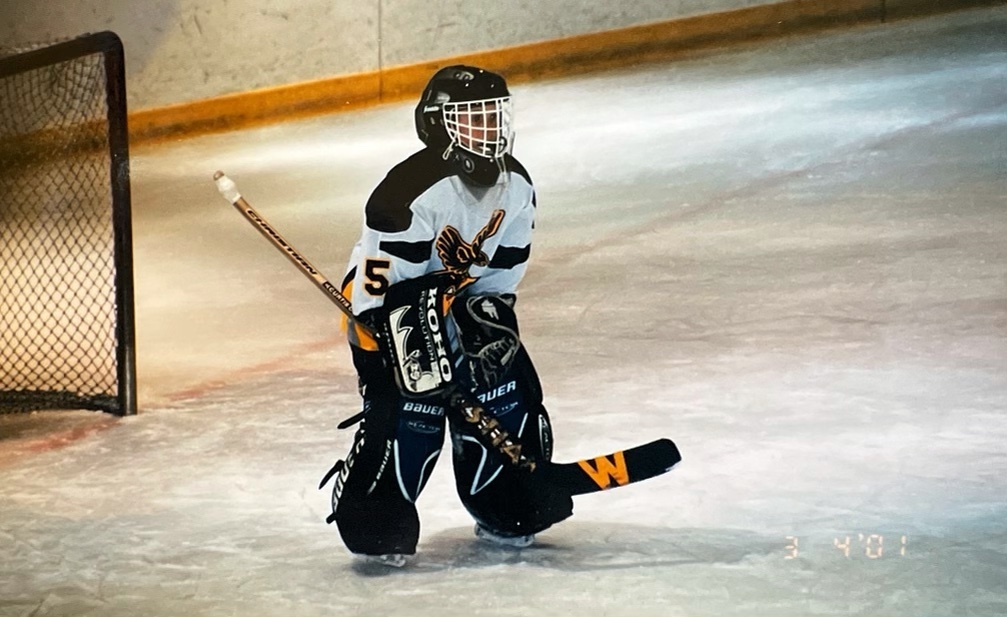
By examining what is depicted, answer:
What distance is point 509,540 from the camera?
349 centimetres

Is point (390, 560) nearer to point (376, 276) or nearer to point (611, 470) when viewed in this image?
point (611, 470)

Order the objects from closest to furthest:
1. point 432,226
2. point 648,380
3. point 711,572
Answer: point 432,226 < point 711,572 < point 648,380

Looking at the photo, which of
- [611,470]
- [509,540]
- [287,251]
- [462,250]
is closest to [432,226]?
[462,250]

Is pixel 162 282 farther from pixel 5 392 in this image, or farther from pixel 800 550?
pixel 800 550

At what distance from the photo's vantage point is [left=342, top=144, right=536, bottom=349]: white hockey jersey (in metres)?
3.09

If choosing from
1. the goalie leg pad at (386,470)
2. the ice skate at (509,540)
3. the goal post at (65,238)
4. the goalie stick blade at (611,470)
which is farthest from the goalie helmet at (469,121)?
the goal post at (65,238)

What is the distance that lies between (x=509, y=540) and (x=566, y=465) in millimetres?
223

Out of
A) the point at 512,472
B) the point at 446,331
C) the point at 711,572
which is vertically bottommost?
the point at 711,572

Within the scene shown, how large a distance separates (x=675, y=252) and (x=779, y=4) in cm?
499

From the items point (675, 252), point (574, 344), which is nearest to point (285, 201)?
point (675, 252)

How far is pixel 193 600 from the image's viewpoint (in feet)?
10.6

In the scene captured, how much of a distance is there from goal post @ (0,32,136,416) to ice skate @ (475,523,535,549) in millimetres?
1614

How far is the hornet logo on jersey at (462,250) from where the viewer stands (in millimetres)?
3143

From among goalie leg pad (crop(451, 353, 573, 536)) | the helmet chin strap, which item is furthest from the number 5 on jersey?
goalie leg pad (crop(451, 353, 573, 536))
